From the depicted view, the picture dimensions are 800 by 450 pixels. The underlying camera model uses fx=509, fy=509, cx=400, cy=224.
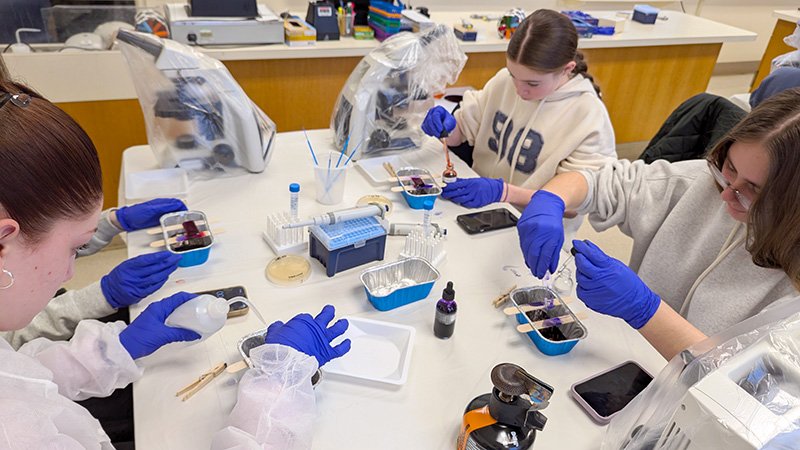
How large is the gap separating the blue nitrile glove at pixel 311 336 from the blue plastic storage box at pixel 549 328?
41cm

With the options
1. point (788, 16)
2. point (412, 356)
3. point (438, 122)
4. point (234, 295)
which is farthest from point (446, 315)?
point (788, 16)

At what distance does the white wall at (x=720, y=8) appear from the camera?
4.18m

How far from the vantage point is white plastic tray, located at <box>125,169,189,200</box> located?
1540 mm

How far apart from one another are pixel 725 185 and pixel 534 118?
762 mm

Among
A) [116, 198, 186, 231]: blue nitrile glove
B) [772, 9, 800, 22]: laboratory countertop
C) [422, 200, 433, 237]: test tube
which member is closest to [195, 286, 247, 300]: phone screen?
[116, 198, 186, 231]: blue nitrile glove

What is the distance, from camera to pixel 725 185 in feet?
3.83

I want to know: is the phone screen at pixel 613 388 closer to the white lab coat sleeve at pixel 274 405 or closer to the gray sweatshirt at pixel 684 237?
the gray sweatshirt at pixel 684 237

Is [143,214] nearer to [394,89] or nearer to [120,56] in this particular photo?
[394,89]

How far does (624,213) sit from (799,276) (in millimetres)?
526

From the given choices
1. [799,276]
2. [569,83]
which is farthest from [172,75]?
[799,276]

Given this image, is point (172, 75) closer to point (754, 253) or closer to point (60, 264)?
point (60, 264)

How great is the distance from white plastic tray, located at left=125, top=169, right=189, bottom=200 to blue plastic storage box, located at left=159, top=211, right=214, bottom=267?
0.55 feet

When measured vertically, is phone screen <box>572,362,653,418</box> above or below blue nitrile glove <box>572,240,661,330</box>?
below

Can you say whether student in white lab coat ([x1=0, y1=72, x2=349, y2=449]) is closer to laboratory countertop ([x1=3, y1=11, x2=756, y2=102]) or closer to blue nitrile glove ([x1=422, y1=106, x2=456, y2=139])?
blue nitrile glove ([x1=422, y1=106, x2=456, y2=139])
